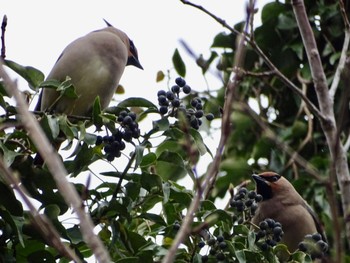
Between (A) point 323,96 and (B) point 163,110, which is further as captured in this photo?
(B) point 163,110

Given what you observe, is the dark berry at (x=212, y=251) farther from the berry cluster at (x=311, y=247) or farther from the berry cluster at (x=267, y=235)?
the berry cluster at (x=311, y=247)

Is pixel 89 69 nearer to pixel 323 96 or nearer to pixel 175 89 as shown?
pixel 175 89

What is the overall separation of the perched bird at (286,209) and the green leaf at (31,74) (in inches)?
60.3

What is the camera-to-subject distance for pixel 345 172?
7.39 ft

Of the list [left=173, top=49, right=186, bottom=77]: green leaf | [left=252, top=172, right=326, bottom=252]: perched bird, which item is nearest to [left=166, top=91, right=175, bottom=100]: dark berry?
[left=252, top=172, right=326, bottom=252]: perched bird

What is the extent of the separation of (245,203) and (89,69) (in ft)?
3.40

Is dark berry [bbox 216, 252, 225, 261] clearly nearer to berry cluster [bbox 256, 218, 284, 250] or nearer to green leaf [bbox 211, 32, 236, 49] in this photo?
berry cluster [bbox 256, 218, 284, 250]

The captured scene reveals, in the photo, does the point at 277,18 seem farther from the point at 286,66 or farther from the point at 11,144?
the point at 11,144

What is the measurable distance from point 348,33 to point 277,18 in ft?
8.57

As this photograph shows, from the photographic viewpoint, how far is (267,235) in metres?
2.75

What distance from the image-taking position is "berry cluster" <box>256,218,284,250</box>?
271 centimetres

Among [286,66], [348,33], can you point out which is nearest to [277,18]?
[286,66]

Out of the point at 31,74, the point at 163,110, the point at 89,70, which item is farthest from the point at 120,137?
the point at 89,70

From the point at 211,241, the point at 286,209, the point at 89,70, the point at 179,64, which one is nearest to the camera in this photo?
the point at 211,241
